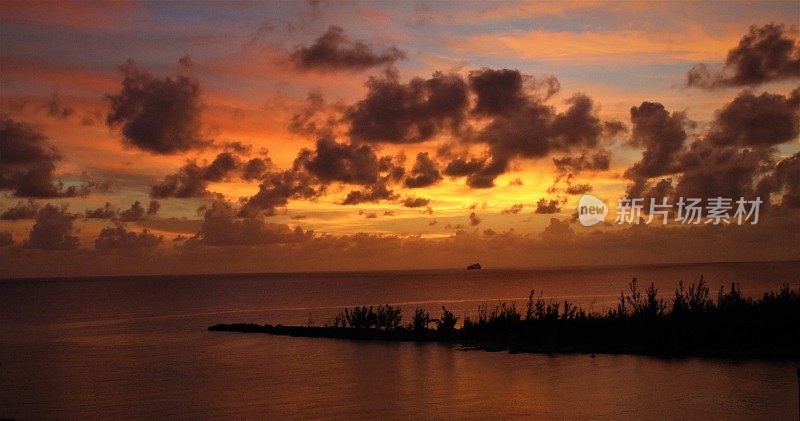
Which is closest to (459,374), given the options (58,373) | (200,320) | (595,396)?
(595,396)

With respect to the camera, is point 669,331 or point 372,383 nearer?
point 372,383

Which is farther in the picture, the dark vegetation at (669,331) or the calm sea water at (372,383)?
the dark vegetation at (669,331)

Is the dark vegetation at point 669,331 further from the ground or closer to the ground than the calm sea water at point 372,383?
further from the ground

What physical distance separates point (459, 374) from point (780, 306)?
621 inches

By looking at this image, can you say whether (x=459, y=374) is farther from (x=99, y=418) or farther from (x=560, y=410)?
(x=99, y=418)

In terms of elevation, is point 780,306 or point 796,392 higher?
point 780,306

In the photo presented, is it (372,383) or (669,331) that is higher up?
(669,331)

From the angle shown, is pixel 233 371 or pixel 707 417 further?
pixel 233 371

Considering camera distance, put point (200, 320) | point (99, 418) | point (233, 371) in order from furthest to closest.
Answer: point (200, 320) → point (233, 371) → point (99, 418)

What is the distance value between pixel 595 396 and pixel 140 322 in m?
55.0

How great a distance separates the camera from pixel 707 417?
2266 centimetres

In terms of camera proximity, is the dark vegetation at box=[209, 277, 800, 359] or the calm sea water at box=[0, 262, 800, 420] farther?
the dark vegetation at box=[209, 277, 800, 359]

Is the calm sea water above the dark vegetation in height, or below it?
below

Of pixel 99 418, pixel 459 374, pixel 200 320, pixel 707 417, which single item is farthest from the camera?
pixel 200 320
